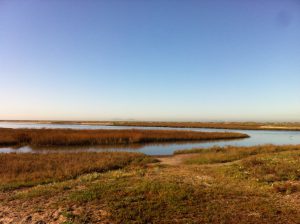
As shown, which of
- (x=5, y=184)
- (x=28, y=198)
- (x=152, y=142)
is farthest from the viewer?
(x=152, y=142)

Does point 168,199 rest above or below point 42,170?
above

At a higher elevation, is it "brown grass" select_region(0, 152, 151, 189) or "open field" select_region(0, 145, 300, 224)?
"open field" select_region(0, 145, 300, 224)

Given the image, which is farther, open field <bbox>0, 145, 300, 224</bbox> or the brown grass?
the brown grass

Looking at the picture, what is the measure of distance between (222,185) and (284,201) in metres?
2.54

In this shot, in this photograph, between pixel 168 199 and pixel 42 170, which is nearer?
pixel 168 199

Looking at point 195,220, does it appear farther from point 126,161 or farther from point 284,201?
point 126,161

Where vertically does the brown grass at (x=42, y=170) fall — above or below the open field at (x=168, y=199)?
below

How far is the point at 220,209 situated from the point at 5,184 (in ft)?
32.2

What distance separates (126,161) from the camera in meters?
18.0

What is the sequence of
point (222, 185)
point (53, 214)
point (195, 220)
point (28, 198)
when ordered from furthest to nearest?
point (222, 185) < point (28, 198) < point (53, 214) < point (195, 220)

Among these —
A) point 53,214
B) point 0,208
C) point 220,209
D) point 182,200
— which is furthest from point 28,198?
point 220,209

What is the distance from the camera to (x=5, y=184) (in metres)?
11.3

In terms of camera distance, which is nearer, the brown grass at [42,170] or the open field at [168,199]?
the open field at [168,199]

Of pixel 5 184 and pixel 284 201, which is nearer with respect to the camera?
pixel 284 201
